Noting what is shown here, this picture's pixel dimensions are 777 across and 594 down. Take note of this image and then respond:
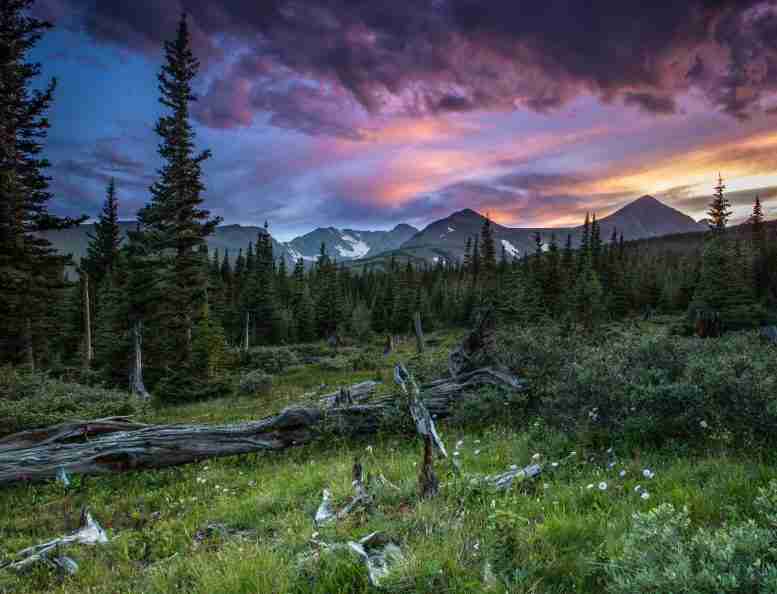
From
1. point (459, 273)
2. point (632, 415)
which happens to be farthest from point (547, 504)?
point (459, 273)

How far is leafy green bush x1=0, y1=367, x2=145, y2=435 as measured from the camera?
12.1m

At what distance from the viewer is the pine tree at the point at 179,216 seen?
2561cm

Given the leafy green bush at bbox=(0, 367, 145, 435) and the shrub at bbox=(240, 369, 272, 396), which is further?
the shrub at bbox=(240, 369, 272, 396)

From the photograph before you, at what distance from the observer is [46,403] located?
561 inches

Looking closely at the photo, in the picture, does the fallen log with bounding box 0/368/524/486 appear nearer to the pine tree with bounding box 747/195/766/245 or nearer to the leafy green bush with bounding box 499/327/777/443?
the leafy green bush with bounding box 499/327/777/443

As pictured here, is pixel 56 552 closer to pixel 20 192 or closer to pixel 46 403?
pixel 46 403

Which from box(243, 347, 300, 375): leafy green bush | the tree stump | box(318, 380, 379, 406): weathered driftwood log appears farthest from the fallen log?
box(243, 347, 300, 375): leafy green bush

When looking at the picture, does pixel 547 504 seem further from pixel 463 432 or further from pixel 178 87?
pixel 178 87

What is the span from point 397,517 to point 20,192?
26564 millimetres

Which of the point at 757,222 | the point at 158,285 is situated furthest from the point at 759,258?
the point at 158,285

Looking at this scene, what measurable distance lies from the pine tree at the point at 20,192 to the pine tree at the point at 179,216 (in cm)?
503

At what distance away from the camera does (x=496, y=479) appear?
554cm

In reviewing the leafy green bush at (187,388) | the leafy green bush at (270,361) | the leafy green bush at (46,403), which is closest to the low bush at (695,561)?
the leafy green bush at (46,403)

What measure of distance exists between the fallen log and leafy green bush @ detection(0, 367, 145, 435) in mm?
3096
